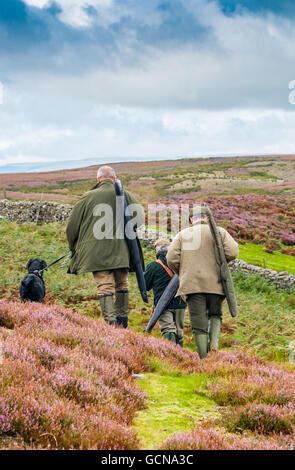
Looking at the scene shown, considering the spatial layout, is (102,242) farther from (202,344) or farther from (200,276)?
(202,344)

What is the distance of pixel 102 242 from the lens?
7.38 metres

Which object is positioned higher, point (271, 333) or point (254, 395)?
point (254, 395)

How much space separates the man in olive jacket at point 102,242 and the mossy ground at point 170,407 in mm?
2356

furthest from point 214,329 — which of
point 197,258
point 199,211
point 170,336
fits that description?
point 199,211

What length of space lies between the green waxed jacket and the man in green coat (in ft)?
4.46

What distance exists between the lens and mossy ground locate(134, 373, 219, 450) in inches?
144

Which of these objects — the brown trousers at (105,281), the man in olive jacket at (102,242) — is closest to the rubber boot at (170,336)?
the man in olive jacket at (102,242)

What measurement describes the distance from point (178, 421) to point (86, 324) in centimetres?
326

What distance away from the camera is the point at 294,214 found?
3447 cm

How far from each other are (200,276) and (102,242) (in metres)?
2.00

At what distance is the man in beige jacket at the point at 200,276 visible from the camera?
22.1 ft

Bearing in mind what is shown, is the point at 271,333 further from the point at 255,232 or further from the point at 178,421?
the point at 255,232

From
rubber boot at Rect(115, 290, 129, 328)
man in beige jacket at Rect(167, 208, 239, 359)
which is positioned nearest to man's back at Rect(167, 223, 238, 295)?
man in beige jacket at Rect(167, 208, 239, 359)
